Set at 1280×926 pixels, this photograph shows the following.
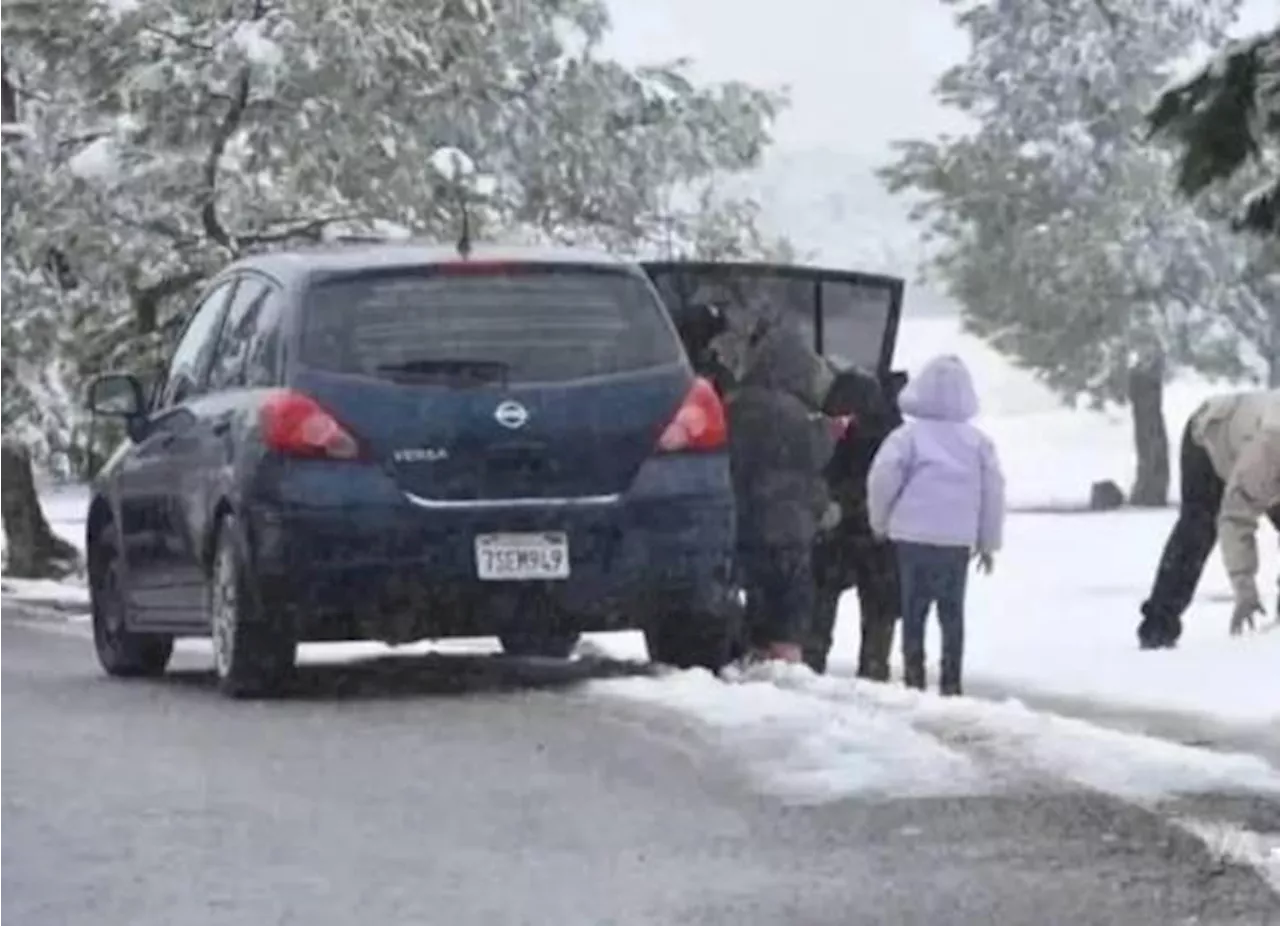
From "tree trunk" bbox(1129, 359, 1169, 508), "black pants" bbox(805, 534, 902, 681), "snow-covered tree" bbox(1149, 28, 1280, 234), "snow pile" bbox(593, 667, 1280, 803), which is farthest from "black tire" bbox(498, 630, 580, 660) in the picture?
"tree trunk" bbox(1129, 359, 1169, 508)

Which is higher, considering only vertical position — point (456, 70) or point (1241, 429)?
point (456, 70)

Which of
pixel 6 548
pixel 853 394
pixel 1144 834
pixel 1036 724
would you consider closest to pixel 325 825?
pixel 1144 834

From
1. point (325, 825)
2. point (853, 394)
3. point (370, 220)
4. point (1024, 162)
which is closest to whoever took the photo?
point (325, 825)

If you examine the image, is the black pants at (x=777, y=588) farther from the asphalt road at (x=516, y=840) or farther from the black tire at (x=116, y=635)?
the asphalt road at (x=516, y=840)

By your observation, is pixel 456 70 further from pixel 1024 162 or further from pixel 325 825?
pixel 1024 162

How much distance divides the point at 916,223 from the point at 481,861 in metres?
62.3

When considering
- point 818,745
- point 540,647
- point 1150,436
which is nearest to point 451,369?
point 818,745

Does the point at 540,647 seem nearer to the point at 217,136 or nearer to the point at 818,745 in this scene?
the point at 818,745

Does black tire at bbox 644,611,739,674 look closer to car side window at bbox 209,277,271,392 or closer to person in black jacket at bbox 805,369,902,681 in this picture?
person in black jacket at bbox 805,369,902,681

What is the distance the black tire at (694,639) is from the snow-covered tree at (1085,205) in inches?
1932

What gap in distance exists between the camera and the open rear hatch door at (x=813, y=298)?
1778 centimetres

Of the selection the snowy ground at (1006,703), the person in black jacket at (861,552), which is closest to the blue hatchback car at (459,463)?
the snowy ground at (1006,703)

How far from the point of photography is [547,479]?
13773 mm

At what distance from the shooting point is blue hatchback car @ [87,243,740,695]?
1365 cm
